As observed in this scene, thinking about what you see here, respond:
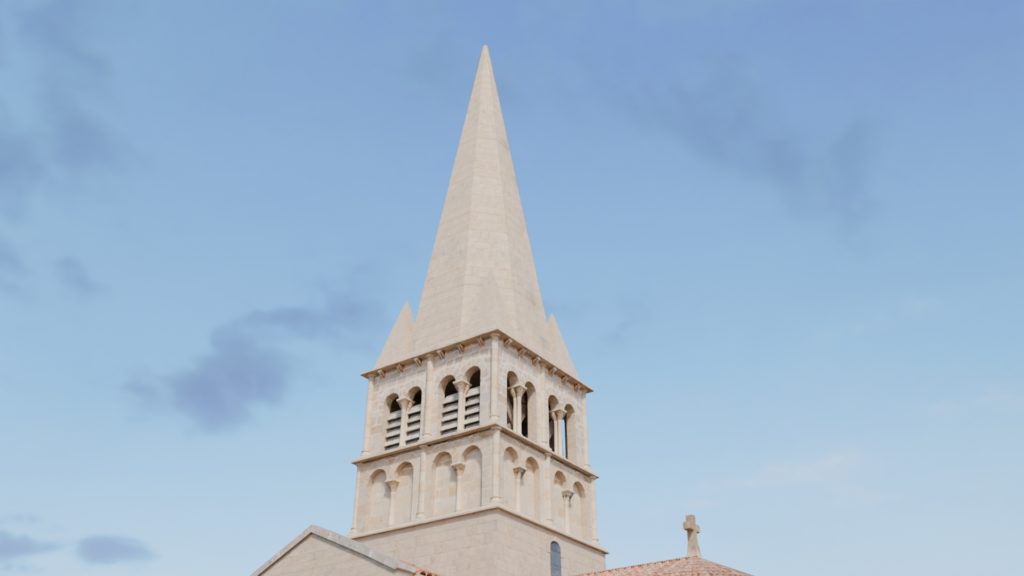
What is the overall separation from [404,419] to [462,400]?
8.24 ft

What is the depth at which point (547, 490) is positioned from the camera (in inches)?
1379

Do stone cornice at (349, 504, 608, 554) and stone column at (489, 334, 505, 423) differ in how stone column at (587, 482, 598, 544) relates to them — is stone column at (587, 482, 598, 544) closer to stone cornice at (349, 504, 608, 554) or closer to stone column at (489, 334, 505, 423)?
stone cornice at (349, 504, 608, 554)

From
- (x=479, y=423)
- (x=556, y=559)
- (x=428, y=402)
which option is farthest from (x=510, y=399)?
(x=556, y=559)

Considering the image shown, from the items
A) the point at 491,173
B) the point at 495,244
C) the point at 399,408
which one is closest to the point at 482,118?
the point at 491,173

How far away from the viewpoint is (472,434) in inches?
1351

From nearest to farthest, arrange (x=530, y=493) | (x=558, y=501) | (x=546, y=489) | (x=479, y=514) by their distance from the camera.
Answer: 1. (x=479, y=514)
2. (x=530, y=493)
3. (x=546, y=489)
4. (x=558, y=501)

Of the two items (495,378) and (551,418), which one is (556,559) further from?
(495,378)

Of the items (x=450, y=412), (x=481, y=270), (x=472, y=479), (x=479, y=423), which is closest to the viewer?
(x=472, y=479)

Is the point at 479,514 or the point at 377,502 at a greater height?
the point at 377,502

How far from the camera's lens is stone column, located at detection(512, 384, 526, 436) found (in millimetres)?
35341

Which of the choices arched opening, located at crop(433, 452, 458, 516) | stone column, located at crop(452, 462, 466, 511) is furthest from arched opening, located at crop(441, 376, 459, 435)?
stone column, located at crop(452, 462, 466, 511)

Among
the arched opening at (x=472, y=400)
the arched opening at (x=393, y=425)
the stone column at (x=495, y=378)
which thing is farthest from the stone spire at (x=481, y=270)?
the arched opening at (x=393, y=425)

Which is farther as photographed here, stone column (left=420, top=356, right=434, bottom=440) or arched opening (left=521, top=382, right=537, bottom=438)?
arched opening (left=521, top=382, right=537, bottom=438)

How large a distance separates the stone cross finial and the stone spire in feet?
31.0
